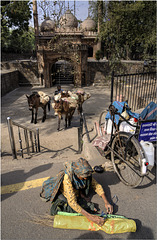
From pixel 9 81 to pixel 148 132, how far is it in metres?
17.4

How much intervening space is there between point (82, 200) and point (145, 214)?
40.3 inches

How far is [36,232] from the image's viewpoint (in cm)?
248

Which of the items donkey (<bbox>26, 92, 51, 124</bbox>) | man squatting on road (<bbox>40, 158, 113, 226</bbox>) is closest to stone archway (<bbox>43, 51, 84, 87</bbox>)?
donkey (<bbox>26, 92, 51, 124</bbox>)

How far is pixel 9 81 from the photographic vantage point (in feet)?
58.8

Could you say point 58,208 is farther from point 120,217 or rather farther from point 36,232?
point 120,217

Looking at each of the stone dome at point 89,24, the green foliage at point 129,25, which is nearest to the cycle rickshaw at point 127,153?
the green foliage at point 129,25

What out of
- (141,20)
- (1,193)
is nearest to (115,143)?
(1,193)

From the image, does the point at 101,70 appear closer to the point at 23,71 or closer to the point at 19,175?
the point at 23,71

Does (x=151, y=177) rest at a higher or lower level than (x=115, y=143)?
lower

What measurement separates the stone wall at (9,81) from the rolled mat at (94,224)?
1530 cm

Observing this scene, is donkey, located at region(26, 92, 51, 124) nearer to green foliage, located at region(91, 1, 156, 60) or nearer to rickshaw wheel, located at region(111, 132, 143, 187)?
rickshaw wheel, located at region(111, 132, 143, 187)

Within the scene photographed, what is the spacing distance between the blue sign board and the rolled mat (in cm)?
Answer: 150

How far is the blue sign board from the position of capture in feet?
10.8

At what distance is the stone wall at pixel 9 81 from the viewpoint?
16.2m
